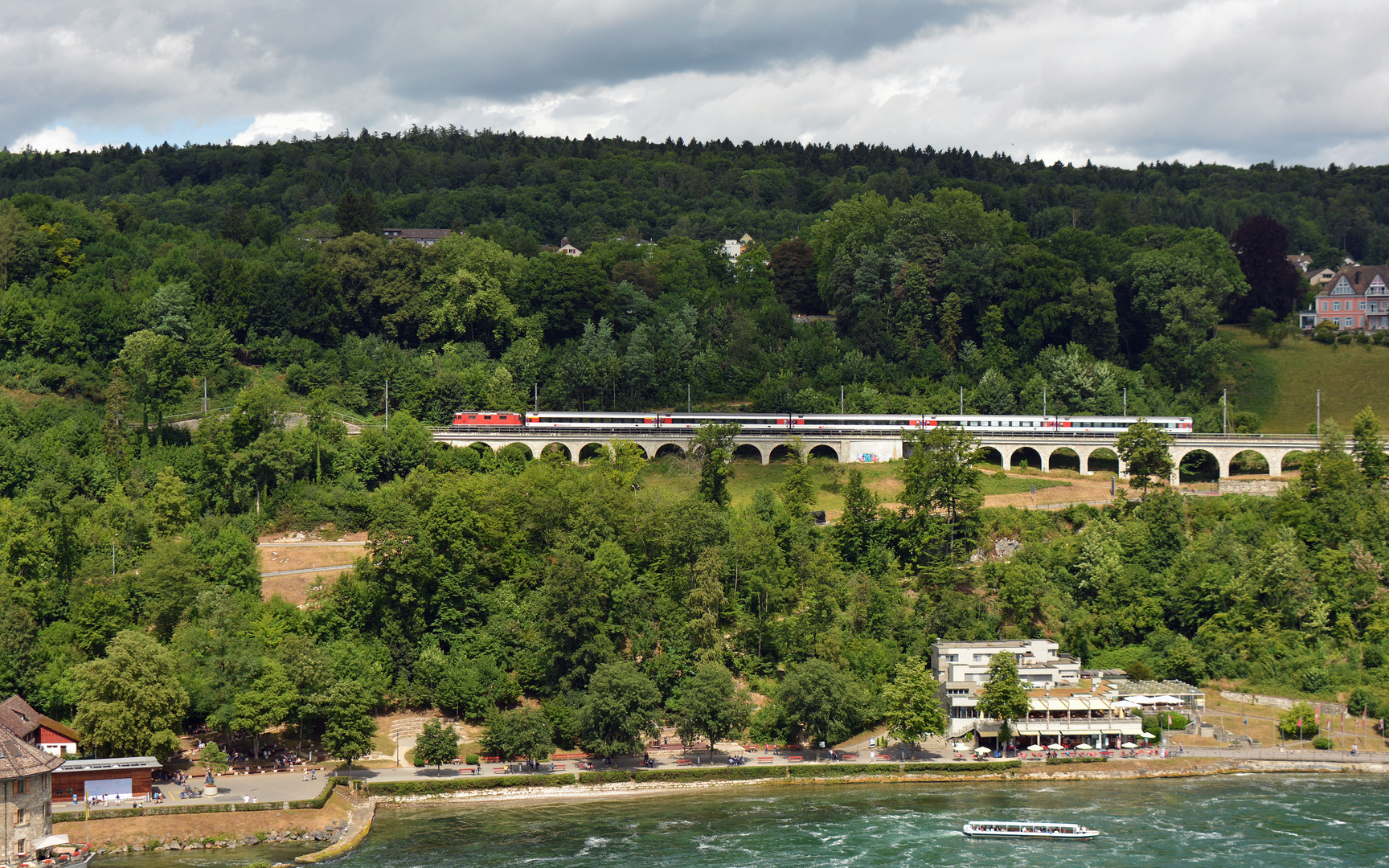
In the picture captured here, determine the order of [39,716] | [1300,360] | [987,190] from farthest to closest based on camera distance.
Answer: [987,190], [1300,360], [39,716]

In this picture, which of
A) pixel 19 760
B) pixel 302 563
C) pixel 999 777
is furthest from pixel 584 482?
pixel 19 760

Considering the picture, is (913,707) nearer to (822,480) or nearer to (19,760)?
(822,480)

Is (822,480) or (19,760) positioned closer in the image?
(19,760)

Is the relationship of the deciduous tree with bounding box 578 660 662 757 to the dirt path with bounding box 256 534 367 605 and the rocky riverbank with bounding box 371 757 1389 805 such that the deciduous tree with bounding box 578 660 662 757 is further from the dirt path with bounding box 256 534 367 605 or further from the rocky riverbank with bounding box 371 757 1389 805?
the dirt path with bounding box 256 534 367 605

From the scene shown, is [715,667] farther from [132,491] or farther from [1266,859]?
[132,491]

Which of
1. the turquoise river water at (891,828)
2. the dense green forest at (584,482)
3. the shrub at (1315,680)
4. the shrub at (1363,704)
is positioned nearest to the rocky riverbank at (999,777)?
the turquoise river water at (891,828)

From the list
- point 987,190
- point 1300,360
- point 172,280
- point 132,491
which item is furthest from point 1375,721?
point 987,190
